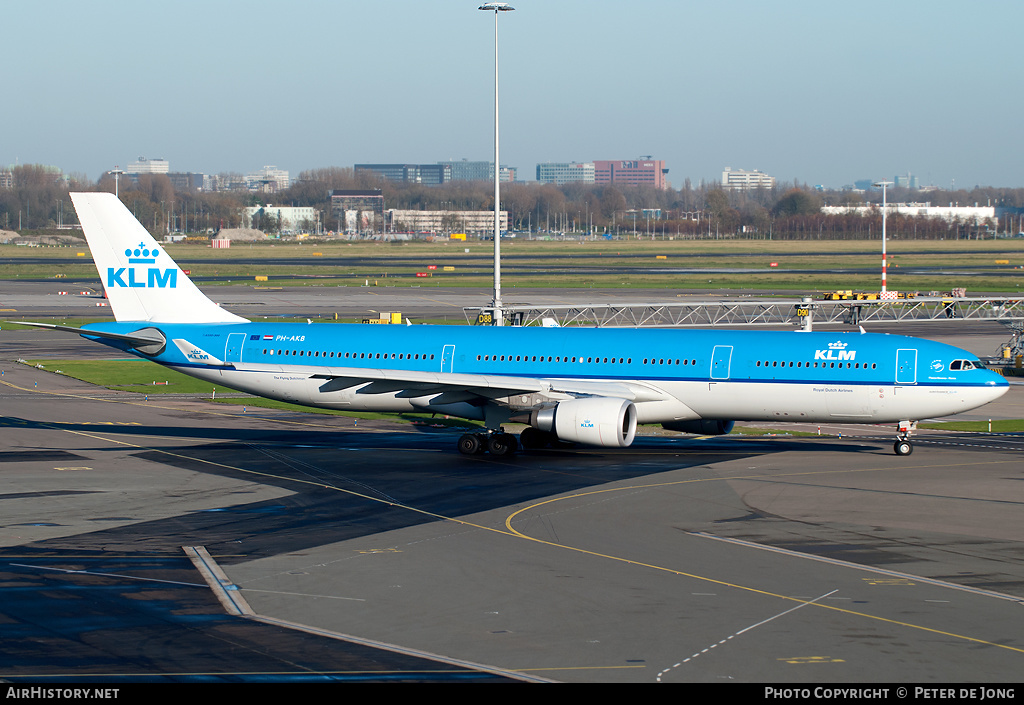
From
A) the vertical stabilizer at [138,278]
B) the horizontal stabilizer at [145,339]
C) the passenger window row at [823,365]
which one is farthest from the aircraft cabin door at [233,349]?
the passenger window row at [823,365]

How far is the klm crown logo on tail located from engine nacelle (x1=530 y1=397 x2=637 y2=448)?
1695 centimetres

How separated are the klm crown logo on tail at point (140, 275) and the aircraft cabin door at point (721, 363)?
21.2 m

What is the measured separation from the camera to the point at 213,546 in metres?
26.1

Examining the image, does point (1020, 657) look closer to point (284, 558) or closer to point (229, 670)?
point (229, 670)

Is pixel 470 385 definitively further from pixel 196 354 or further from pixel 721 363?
pixel 196 354

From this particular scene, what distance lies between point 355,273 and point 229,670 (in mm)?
145398

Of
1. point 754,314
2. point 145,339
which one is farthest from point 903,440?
point 754,314

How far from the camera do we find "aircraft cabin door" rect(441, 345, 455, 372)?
41178mm

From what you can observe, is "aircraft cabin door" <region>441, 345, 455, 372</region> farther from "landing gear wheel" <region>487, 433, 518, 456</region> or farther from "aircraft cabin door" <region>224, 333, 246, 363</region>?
"aircraft cabin door" <region>224, 333, 246, 363</region>

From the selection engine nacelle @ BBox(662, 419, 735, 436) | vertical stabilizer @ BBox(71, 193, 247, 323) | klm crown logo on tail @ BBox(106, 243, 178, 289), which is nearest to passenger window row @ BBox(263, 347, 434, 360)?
vertical stabilizer @ BBox(71, 193, 247, 323)

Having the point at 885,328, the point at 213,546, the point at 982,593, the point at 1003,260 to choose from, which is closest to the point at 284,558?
the point at 213,546

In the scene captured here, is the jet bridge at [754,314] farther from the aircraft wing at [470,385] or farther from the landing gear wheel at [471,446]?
the landing gear wheel at [471,446]

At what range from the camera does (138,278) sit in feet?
144

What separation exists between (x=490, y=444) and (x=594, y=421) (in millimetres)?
4836
